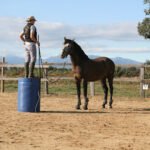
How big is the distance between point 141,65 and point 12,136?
12.1 metres

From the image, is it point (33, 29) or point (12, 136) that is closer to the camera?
point (12, 136)

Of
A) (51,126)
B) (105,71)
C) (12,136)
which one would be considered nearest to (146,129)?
(51,126)

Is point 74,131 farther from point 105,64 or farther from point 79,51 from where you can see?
point 105,64

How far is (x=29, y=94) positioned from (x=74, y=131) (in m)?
3.49

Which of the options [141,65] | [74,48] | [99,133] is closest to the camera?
[99,133]

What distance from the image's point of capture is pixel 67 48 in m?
13.2

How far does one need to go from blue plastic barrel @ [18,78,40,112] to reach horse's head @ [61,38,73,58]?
54.1 inches

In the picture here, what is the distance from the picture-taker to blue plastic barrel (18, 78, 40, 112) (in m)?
12.2

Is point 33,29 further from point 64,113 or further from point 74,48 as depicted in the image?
point 64,113

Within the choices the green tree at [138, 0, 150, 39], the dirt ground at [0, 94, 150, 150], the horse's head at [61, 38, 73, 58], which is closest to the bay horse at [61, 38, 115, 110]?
the horse's head at [61, 38, 73, 58]

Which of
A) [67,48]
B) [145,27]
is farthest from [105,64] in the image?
[145,27]

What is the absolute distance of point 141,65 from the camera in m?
19.7

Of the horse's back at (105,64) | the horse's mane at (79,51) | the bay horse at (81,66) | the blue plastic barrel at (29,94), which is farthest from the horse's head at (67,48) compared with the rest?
the blue plastic barrel at (29,94)

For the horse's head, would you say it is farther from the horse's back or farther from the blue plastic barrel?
the blue plastic barrel
